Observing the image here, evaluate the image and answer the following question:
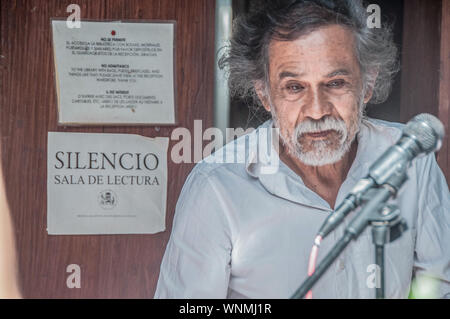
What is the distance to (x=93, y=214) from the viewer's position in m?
2.04

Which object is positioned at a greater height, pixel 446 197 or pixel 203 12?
pixel 203 12

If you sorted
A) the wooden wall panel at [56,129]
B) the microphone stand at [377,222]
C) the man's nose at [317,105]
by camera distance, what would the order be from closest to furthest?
1. the microphone stand at [377,222]
2. the man's nose at [317,105]
3. the wooden wall panel at [56,129]

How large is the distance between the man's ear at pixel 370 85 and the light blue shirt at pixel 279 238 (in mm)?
114

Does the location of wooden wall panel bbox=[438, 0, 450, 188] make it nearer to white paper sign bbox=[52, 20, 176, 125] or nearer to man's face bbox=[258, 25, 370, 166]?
man's face bbox=[258, 25, 370, 166]

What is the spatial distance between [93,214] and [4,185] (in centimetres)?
34

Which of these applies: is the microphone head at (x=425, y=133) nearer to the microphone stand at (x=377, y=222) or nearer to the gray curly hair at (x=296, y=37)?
the microphone stand at (x=377, y=222)

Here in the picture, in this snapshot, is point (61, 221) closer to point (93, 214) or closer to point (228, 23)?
point (93, 214)

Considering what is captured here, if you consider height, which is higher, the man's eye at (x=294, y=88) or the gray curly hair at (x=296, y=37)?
the gray curly hair at (x=296, y=37)

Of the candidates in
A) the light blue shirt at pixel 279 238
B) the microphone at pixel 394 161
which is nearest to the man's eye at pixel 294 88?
the light blue shirt at pixel 279 238

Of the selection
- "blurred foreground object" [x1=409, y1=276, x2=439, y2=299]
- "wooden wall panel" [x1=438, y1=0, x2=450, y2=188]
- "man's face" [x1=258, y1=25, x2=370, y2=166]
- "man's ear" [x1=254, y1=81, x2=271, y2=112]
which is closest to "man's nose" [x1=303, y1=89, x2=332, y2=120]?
"man's face" [x1=258, y1=25, x2=370, y2=166]

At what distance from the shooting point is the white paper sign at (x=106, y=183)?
6.65 feet

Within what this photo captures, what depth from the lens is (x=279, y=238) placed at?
→ 6.30 feet

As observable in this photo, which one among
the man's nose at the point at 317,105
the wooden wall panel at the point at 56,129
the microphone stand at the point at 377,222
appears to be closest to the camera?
the microphone stand at the point at 377,222
